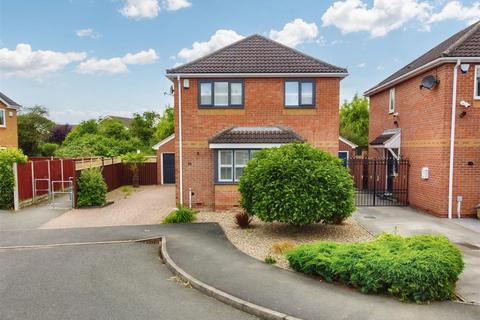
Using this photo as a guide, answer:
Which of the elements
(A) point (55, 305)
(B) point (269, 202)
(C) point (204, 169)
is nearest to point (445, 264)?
(B) point (269, 202)

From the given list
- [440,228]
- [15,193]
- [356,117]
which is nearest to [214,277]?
[440,228]

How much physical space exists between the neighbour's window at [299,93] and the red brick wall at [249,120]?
225 mm

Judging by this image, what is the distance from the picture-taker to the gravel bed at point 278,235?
28.7 ft

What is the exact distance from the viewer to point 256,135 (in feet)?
44.9

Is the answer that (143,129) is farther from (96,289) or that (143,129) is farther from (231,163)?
(96,289)

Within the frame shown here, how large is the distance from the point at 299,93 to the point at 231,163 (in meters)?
4.13

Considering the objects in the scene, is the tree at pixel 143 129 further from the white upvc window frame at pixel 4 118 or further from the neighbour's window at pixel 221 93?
the neighbour's window at pixel 221 93

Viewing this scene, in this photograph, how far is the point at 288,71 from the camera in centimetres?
1384

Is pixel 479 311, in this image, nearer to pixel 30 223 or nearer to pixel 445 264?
pixel 445 264

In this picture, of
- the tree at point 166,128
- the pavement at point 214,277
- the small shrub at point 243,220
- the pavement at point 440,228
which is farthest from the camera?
the tree at point 166,128

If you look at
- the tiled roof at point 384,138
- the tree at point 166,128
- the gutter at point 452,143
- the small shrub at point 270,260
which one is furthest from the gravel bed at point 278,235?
the tree at point 166,128

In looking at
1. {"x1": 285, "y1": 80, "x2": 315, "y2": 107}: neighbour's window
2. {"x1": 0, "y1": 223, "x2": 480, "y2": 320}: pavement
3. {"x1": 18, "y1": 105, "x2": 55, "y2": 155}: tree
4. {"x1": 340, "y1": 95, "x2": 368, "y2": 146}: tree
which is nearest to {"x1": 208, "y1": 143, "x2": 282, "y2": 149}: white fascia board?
{"x1": 285, "y1": 80, "x2": 315, "y2": 107}: neighbour's window

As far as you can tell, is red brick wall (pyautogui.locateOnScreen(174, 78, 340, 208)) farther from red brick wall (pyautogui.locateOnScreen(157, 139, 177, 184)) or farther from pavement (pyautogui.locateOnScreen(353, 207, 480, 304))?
red brick wall (pyautogui.locateOnScreen(157, 139, 177, 184))

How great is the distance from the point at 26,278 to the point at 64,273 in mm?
709
